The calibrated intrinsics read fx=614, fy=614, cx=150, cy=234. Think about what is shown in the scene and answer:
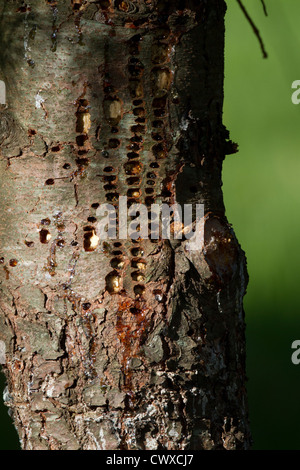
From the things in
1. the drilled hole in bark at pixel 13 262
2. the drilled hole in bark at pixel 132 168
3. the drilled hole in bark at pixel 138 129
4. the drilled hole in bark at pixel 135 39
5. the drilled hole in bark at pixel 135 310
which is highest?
the drilled hole in bark at pixel 135 39

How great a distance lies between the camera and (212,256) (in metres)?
0.60

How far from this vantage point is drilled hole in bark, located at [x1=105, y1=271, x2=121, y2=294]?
60 cm

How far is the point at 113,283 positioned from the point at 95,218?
7cm

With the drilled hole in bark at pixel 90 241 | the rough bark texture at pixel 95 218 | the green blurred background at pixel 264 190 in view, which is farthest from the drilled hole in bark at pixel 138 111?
the green blurred background at pixel 264 190

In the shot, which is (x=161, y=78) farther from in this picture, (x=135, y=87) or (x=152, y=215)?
(x=152, y=215)

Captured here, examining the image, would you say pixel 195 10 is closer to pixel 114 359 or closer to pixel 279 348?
pixel 114 359

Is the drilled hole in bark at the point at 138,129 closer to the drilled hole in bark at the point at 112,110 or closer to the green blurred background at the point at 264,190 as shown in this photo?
the drilled hole in bark at the point at 112,110

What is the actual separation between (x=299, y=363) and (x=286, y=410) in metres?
0.12

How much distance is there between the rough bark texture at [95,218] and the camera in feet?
1.91

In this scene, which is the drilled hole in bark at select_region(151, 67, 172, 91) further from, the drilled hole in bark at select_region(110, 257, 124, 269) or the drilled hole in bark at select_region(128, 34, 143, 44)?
the drilled hole in bark at select_region(110, 257, 124, 269)

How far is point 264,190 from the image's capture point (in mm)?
1608

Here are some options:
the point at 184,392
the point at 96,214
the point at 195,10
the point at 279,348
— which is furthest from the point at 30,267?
the point at 279,348

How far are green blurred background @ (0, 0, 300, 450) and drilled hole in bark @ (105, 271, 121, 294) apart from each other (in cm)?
105

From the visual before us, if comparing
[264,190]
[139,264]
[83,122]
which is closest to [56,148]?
[83,122]
